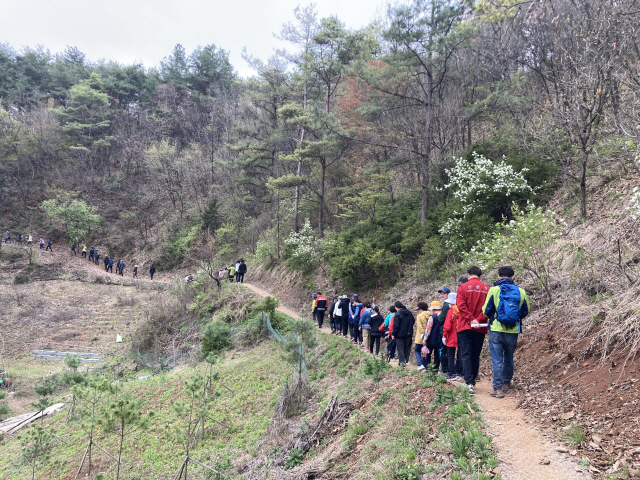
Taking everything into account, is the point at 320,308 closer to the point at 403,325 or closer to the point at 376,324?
the point at 376,324

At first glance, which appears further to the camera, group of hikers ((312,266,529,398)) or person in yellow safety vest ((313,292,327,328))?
person in yellow safety vest ((313,292,327,328))

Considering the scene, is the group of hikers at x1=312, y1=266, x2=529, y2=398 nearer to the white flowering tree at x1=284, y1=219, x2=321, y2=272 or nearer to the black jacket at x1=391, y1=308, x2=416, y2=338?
the black jacket at x1=391, y1=308, x2=416, y2=338

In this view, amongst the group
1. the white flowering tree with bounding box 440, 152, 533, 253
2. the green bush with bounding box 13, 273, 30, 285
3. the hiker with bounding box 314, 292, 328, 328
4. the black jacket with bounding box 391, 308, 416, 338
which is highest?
the white flowering tree with bounding box 440, 152, 533, 253

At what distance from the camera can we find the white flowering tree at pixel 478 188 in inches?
527

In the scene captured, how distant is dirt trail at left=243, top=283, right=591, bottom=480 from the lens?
3586 mm

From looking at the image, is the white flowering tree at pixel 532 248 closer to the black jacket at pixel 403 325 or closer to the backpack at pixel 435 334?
the black jacket at pixel 403 325

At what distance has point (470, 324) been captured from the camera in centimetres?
587

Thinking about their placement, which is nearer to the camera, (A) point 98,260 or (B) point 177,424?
(B) point 177,424

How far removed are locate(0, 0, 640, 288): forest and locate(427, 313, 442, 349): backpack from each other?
298cm

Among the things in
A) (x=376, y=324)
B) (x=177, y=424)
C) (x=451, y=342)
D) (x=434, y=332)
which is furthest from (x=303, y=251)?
(x=451, y=342)

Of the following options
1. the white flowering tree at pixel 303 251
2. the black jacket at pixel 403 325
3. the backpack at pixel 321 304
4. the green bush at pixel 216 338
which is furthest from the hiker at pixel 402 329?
the white flowering tree at pixel 303 251

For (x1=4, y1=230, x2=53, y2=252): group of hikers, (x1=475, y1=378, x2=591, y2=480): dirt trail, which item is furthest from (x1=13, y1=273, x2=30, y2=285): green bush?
(x1=475, y1=378, x2=591, y2=480): dirt trail

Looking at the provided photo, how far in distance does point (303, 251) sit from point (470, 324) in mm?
15611

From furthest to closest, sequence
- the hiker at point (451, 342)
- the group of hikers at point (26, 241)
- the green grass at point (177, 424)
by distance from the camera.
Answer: the group of hikers at point (26, 241) < the green grass at point (177, 424) < the hiker at point (451, 342)
